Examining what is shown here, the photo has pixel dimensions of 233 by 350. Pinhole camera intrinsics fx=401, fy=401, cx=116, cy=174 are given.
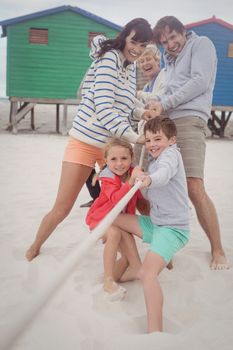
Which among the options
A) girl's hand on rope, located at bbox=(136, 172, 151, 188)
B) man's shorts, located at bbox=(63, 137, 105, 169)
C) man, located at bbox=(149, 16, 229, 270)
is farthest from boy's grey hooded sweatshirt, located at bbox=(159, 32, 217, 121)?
girl's hand on rope, located at bbox=(136, 172, 151, 188)

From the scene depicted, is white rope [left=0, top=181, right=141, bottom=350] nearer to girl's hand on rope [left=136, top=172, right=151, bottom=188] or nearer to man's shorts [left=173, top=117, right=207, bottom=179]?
girl's hand on rope [left=136, top=172, right=151, bottom=188]

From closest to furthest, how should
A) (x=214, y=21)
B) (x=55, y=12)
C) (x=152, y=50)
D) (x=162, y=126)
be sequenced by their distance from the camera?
(x=162, y=126) → (x=152, y=50) → (x=55, y=12) → (x=214, y=21)

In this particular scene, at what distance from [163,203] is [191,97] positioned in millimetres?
923

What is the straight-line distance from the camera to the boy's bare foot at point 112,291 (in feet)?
7.68

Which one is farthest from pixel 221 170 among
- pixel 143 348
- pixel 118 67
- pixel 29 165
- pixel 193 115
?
pixel 143 348

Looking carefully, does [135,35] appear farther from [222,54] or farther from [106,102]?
[222,54]

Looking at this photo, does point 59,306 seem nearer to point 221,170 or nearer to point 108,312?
point 108,312

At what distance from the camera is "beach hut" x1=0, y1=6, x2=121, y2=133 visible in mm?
13625

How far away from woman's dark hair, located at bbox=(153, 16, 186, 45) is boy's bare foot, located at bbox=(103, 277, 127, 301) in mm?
1642

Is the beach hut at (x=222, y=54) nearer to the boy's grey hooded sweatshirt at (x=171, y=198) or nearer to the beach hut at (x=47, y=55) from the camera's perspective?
the beach hut at (x=47, y=55)

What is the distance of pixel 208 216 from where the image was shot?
2.95 metres

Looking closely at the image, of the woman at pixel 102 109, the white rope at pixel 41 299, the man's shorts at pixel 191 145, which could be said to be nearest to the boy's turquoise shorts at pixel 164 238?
the woman at pixel 102 109

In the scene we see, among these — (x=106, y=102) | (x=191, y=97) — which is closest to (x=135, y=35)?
(x=106, y=102)

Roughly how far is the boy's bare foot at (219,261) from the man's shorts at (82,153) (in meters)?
1.13
